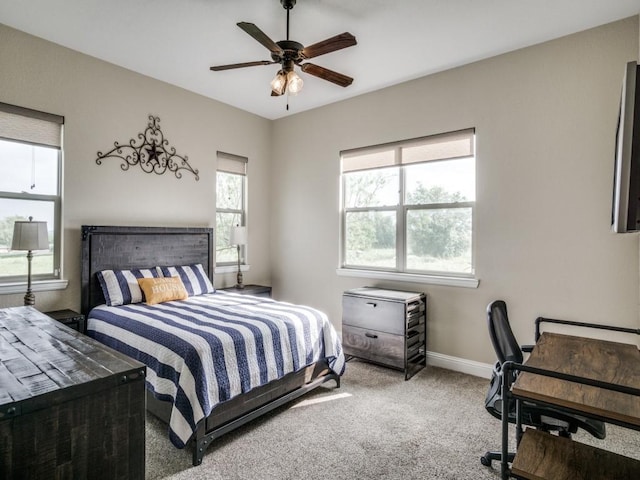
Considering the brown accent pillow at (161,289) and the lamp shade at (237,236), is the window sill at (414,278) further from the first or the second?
the brown accent pillow at (161,289)

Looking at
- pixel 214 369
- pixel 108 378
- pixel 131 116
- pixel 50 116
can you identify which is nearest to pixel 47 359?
pixel 108 378

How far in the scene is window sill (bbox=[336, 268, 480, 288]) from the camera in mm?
3404

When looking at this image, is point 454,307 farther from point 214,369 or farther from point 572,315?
point 214,369

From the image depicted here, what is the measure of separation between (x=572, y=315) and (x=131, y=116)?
437 centimetres

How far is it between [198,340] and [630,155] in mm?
2310

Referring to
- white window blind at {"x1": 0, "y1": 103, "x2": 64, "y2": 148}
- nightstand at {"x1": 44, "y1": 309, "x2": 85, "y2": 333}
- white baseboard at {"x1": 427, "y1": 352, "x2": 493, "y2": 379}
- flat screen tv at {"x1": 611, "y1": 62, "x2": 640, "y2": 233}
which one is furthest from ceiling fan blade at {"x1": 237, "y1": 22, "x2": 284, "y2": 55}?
white baseboard at {"x1": 427, "y1": 352, "x2": 493, "y2": 379}

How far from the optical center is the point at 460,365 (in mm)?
3469

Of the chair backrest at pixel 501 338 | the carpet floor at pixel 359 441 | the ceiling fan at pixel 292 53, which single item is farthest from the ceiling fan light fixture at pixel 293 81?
the carpet floor at pixel 359 441

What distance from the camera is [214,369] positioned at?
2174 mm

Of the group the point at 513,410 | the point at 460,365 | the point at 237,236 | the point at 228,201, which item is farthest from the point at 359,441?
the point at 228,201

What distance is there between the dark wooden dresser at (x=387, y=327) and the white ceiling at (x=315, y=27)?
2.21m

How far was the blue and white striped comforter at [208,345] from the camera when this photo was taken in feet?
6.84

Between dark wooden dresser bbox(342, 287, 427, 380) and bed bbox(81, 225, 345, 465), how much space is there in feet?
1.83

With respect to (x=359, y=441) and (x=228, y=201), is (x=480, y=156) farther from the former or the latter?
(x=228, y=201)
